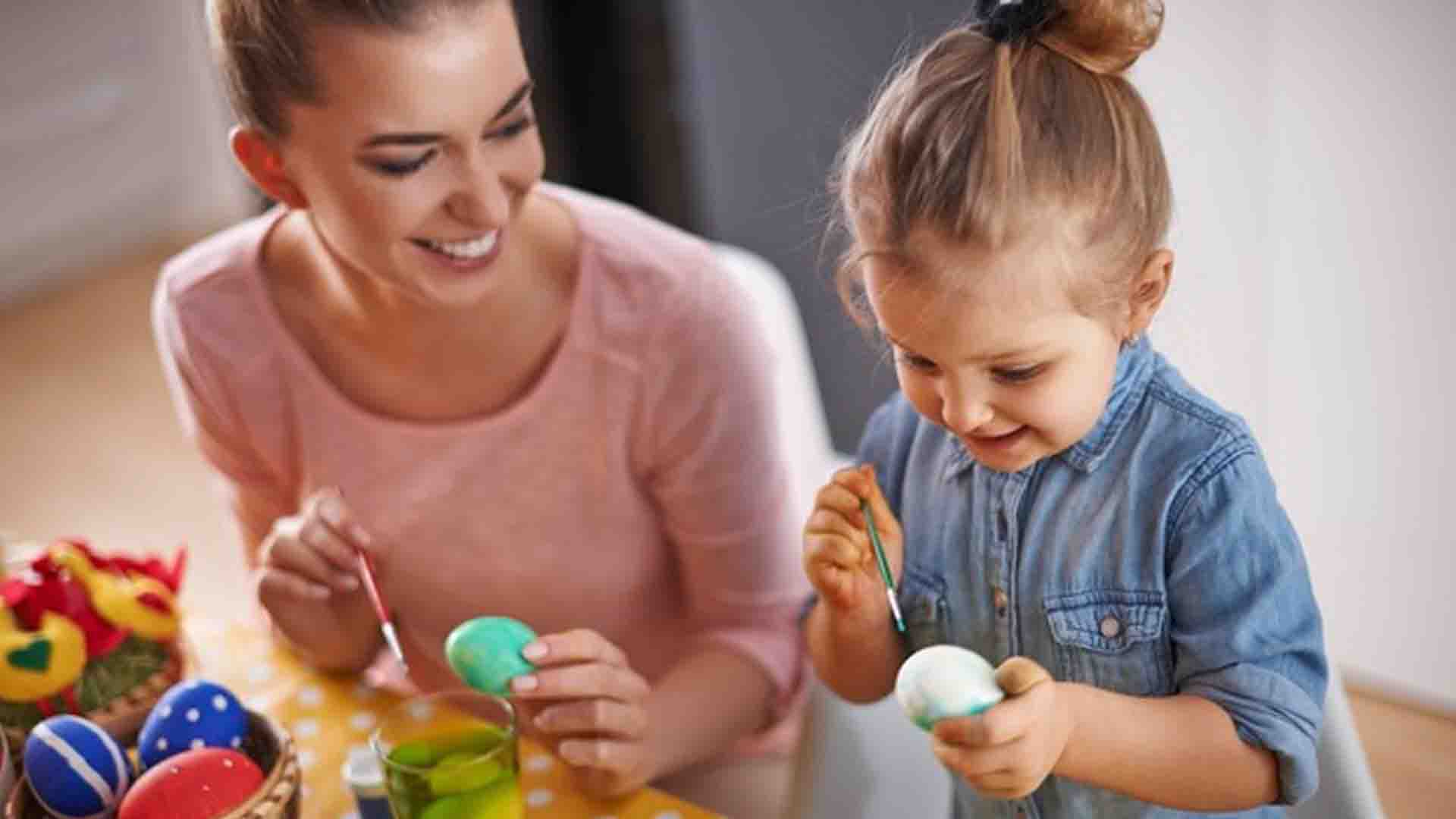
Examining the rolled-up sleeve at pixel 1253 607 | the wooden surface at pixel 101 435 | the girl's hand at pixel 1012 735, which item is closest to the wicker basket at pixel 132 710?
the girl's hand at pixel 1012 735

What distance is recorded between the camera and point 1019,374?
78cm

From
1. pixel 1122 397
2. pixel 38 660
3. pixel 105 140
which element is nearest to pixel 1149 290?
pixel 1122 397

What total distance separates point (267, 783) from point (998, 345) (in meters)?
0.52

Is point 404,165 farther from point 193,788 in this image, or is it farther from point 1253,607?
point 1253,607

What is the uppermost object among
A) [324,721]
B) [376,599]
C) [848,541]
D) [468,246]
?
[468,246]

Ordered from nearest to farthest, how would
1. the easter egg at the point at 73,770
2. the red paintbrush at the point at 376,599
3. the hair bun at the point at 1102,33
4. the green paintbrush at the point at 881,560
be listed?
1. the hair bun at the point at 1102,33
2. the green paintbrush at the point at 881,560
3. the easter egg at the point at 73,770
4. the red paintbrush at the point at 376,599

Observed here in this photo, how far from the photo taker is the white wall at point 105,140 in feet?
7.82

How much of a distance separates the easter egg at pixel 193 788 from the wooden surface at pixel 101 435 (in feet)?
4.21

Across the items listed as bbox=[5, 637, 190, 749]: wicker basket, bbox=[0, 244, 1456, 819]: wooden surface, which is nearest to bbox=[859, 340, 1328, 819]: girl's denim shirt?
bbox=[5, 637, 190, 749]: wicker basket

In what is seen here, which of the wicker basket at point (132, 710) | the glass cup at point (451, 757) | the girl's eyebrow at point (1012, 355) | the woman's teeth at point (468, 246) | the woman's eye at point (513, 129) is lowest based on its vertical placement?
the wicker basket at point (132, 710)

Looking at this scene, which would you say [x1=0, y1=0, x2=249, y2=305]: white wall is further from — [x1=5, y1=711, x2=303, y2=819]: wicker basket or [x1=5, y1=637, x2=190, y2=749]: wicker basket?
[x1=5, y1=711, x2=303, y2=819]: wicker basket

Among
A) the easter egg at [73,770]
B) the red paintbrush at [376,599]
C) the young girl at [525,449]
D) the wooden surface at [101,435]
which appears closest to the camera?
the easter egg at [73,770]

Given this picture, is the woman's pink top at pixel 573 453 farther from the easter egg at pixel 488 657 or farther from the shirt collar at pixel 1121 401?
the shirt collar at pixel 1121 401

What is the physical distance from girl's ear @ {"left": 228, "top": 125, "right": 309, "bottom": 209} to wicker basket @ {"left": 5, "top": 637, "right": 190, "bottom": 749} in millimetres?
338
